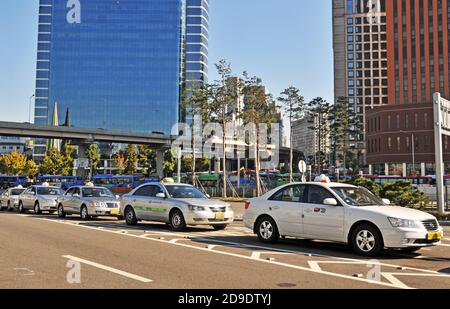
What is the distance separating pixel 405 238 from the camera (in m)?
9.45

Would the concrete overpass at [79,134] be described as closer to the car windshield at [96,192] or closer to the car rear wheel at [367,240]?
the car windshield at [96,192]

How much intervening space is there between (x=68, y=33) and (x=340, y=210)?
13149cm

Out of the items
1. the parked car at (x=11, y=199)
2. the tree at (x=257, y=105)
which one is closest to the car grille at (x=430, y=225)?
the parked car at (x=11, y=199)

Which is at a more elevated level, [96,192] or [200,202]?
[96,192]

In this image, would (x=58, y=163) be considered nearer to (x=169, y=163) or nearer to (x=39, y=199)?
(x=169, y=163)

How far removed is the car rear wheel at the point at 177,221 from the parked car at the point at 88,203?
17.3ft

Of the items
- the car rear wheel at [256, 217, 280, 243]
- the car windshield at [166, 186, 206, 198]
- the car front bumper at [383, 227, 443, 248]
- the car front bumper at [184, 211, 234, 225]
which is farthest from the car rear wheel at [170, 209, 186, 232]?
the car front bumper at [383, 227, 443, 248]

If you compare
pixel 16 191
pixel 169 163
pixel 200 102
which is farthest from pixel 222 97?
pixel 169 163

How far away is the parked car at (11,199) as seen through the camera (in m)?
26.1

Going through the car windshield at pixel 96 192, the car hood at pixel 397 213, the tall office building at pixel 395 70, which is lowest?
the car hood at pixel 397 213

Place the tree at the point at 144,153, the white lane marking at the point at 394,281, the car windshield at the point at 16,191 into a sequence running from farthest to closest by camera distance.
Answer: the tree at the point at 144,153
the car windshield at the point at 16,191
the white lane marking at the point at 394,281

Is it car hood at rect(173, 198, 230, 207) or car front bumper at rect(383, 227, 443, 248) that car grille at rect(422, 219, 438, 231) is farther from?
car hood at rect(173, 198, 230, 207)

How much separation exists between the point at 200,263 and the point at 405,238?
407cm

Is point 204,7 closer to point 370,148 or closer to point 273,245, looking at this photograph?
point 370,148
